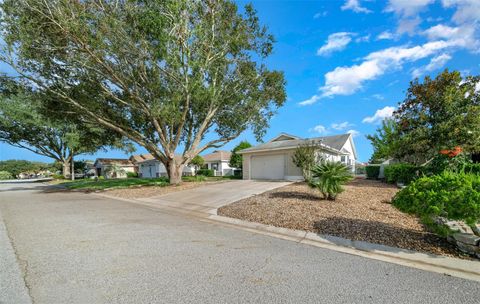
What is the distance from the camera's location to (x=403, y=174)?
13.1 metres


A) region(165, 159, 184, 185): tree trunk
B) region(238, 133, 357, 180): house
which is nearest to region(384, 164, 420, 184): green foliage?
region(238, 133, 357, 180): house

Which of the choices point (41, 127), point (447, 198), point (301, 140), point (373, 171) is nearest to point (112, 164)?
point (41, 127)

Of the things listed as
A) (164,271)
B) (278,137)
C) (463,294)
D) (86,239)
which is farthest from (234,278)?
(278,137)

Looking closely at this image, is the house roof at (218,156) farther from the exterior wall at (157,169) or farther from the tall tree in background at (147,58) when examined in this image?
the tall tree in background at (147,58)

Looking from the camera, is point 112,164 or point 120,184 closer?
point 120,184

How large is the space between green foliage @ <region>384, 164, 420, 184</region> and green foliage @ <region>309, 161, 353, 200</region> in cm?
642

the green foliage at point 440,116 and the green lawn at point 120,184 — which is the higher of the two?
the green foliage at point 440,116

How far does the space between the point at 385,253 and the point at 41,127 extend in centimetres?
3788

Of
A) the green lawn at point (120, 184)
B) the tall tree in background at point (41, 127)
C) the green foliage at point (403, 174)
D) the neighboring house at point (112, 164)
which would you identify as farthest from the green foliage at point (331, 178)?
the neighboring house at point (112, 164)

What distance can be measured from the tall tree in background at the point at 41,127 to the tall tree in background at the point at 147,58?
7.75 ft

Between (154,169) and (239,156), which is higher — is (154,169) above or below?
below

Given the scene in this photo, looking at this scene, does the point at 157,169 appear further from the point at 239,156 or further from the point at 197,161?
the point at 239,156

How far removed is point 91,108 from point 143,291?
1576cm

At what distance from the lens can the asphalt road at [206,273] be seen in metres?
2.86
